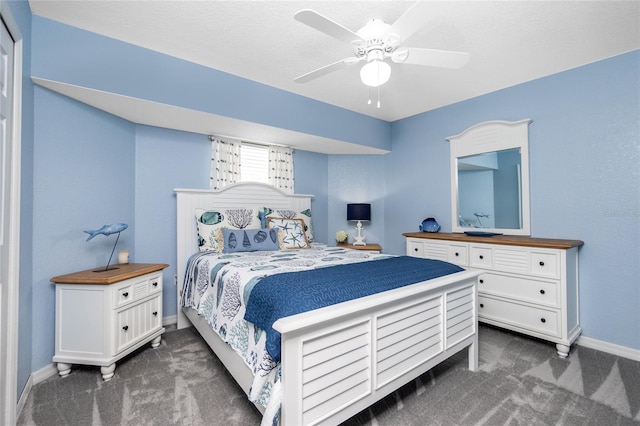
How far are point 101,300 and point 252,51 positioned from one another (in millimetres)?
2278

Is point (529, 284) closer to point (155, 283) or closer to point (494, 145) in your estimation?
point (494, 145)

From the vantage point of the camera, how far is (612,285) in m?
2.48

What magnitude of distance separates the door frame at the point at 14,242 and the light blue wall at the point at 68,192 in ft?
1.35

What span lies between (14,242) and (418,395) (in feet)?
8.71

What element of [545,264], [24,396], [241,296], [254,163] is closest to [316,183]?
[254,163]

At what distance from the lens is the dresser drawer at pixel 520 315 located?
2.46 metres

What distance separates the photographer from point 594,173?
256cm

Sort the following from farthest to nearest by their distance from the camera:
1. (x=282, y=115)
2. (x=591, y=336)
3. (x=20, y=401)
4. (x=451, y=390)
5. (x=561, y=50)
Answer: (x=282, y=115), (x=591, y=336), (x=561, y=50), (x=451, y=390), (x=20, y=401)

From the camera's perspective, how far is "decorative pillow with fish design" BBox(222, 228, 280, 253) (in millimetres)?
2936

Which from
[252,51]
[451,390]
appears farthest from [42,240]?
[451,390]

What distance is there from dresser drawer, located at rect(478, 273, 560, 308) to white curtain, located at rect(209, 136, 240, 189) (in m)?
3.08

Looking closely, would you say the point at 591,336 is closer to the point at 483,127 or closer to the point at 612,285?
the point at 612,285

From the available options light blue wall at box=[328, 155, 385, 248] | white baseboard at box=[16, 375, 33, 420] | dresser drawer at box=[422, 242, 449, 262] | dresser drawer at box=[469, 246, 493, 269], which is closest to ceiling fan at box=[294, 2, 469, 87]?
dresser drawer at box=[469, 246, 493, 269]

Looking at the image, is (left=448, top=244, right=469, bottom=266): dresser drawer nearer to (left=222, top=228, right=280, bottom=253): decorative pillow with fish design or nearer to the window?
(left=222, top=228, right=280, bottom=253): decorative pillow with fish design
